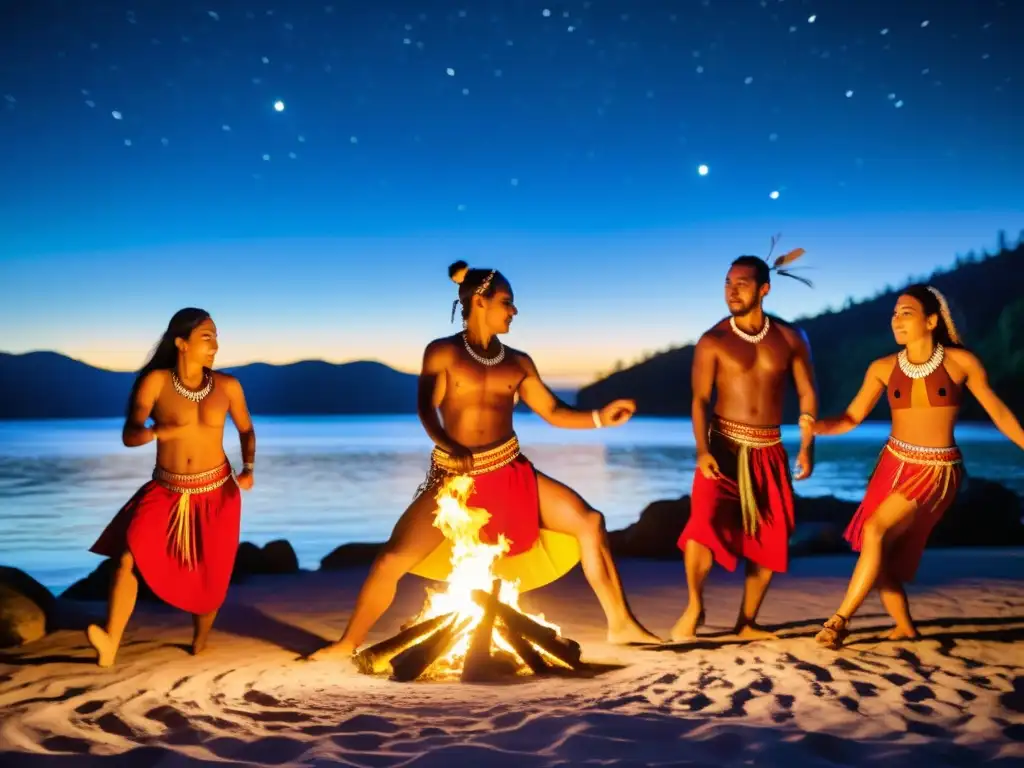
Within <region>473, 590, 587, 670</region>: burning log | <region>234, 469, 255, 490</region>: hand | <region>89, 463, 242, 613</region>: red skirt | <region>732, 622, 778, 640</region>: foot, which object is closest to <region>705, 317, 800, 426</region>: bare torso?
<region>732, 622, 778, 640</region>: foot

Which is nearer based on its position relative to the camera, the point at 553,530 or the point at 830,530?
the point at 553,530

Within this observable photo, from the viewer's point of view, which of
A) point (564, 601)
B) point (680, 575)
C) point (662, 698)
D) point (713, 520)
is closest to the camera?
point (662, 698)

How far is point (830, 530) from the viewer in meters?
10.9

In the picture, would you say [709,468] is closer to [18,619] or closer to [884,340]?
[18,619]

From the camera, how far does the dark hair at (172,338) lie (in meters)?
5.48

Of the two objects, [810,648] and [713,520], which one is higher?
[713,520]

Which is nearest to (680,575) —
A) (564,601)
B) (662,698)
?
(564,601)

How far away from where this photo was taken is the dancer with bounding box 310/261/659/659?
5277 millimetres

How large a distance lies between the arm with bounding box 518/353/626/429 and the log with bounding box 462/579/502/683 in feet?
3.54

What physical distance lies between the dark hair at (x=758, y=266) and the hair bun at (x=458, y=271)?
160cm

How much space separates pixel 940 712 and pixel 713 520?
1.87 metres

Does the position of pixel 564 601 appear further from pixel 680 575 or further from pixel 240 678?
pixel 240 678

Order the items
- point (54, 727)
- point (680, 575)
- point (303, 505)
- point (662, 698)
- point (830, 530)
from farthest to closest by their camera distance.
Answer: point (303, 505), point (830, 530), point (680, 575), point (662, 698), point (54, 727)

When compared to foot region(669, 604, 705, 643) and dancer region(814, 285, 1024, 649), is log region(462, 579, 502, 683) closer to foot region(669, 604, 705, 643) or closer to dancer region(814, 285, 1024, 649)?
foot region(669, 604, 705, 643)
